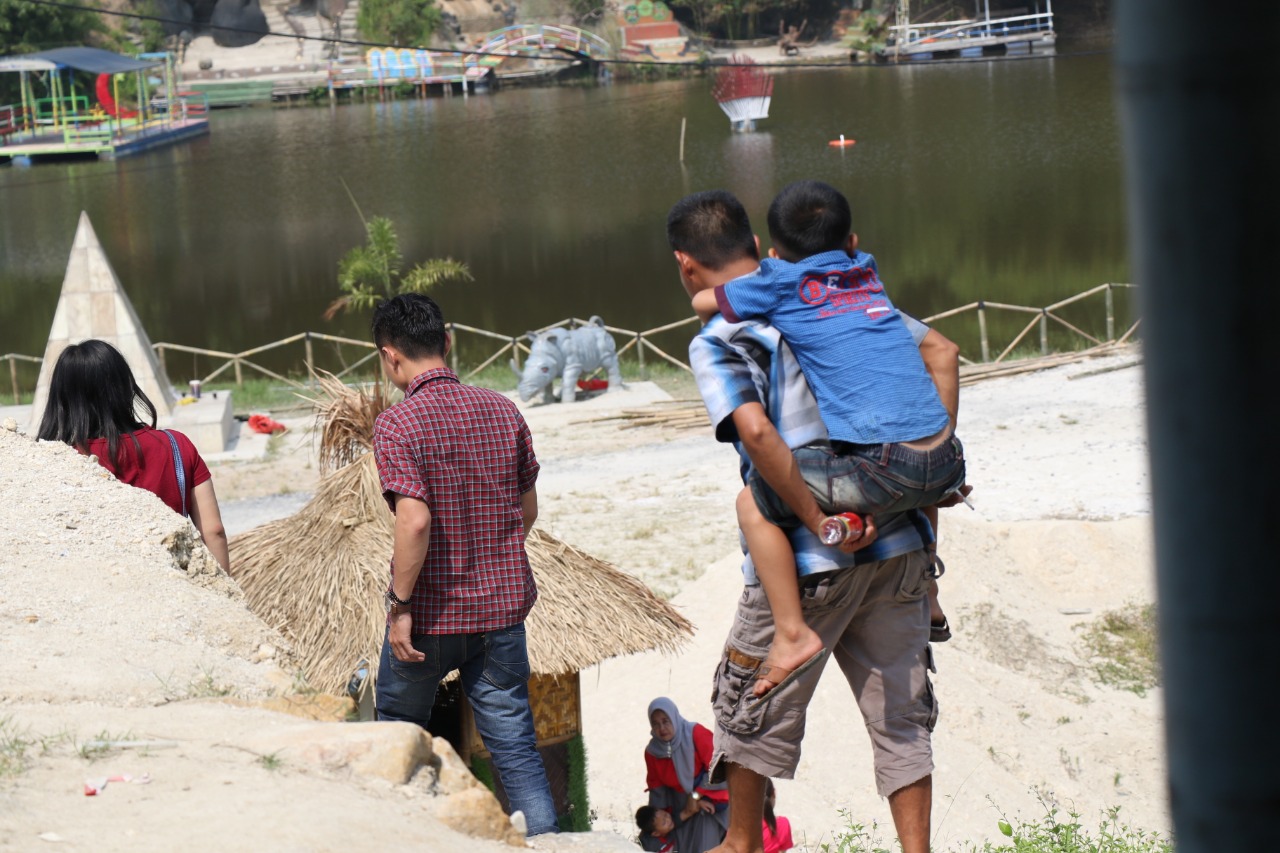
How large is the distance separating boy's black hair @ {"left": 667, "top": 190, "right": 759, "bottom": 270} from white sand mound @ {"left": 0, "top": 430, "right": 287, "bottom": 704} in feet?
5.30

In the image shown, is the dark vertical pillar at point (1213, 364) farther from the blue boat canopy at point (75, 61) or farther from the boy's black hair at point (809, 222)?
the blue boat canopy at point (75, 61)

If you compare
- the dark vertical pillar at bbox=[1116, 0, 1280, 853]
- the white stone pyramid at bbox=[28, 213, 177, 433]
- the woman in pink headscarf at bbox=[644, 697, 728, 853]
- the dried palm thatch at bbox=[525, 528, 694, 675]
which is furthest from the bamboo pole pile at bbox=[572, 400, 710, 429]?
the dark vertical pillar at bbox=[1116, 0, 1280, 853]

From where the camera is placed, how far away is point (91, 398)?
3984 millimetres

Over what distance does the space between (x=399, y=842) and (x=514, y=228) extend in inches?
1162

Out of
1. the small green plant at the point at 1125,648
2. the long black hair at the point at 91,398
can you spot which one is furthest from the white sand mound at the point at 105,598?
the small green plant at the point at 1125,648

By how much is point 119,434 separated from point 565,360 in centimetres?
1316

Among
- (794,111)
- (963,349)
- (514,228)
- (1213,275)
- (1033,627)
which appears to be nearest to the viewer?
(1213,275)

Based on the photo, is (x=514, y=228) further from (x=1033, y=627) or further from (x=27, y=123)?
(x=27, y=123)

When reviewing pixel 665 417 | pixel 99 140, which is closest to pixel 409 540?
pixel 665 417

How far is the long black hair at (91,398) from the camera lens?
390 centimetres

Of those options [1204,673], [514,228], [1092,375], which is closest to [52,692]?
[1204,673]

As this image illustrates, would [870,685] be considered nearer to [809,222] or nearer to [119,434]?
[809,222]

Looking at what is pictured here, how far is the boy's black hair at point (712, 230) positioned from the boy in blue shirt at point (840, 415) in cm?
16

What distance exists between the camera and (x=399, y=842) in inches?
103
